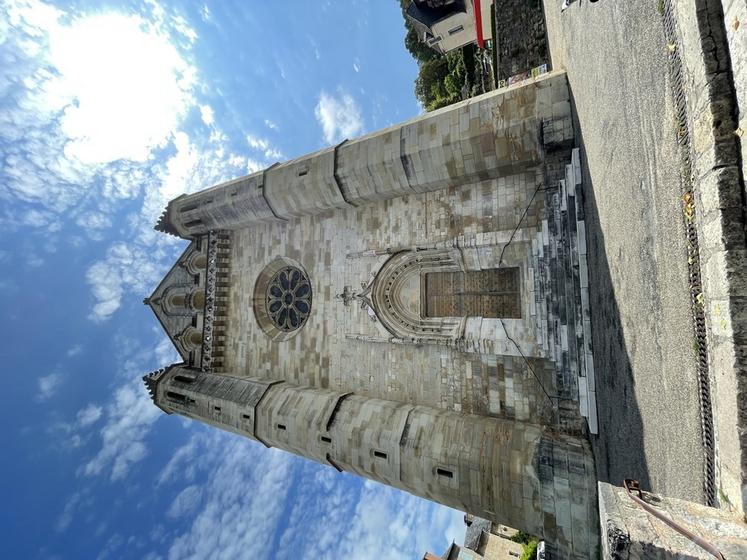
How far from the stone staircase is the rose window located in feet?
22.7

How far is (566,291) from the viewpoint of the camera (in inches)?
315

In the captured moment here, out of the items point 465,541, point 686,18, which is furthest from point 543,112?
point 465,541

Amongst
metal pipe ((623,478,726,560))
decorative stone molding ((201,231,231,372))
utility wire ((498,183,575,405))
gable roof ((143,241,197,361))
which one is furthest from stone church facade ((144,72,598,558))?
metal pipe ((623,478,726,560))

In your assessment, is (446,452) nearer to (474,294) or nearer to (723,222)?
(474,294)

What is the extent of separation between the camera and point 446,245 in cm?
986

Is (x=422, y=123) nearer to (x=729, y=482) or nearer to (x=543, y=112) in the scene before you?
(x=543, y=112)

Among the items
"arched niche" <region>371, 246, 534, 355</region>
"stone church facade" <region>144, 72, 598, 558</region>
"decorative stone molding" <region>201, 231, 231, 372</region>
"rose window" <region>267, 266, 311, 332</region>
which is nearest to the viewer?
"stone church facade" <region>144, 72, 598, 558</region>

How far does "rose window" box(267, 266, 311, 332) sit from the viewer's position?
13.2 metres

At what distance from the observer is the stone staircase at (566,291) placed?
24.5ft

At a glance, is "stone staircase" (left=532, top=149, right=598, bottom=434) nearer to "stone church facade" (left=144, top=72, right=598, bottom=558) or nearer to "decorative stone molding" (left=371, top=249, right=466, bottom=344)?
"stone church facade" (left=144, top=72, right=598, bottom=558)

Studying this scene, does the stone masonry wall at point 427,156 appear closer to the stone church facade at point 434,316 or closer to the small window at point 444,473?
the stone church facade at point 434,316

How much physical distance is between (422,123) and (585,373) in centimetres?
606

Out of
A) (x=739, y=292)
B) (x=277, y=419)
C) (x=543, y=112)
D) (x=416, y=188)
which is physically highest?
(x=543, y=112)

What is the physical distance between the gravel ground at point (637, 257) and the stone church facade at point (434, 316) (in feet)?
4.42
